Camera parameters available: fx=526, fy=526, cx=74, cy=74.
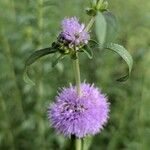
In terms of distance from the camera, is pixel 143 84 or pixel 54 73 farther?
pixel 54 73

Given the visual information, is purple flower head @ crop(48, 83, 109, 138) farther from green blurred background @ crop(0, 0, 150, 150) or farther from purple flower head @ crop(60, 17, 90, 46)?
green blurred background @ crop(0, 0, 150, 150)

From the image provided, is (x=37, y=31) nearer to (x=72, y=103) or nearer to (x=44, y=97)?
(x=44, y=97)

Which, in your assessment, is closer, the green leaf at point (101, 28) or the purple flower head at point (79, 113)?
the green leaf at point (101, 28)

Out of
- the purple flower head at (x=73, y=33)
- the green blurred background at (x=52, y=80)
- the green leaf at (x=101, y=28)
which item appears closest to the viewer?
the green leaf at (x=101, y=28)

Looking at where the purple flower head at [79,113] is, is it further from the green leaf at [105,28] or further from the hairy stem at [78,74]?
the green leaf at [105,28]

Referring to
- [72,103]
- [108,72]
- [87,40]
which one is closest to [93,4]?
[87,40]

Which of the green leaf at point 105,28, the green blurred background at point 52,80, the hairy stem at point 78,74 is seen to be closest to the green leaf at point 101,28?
the green leaf at point 105,28
